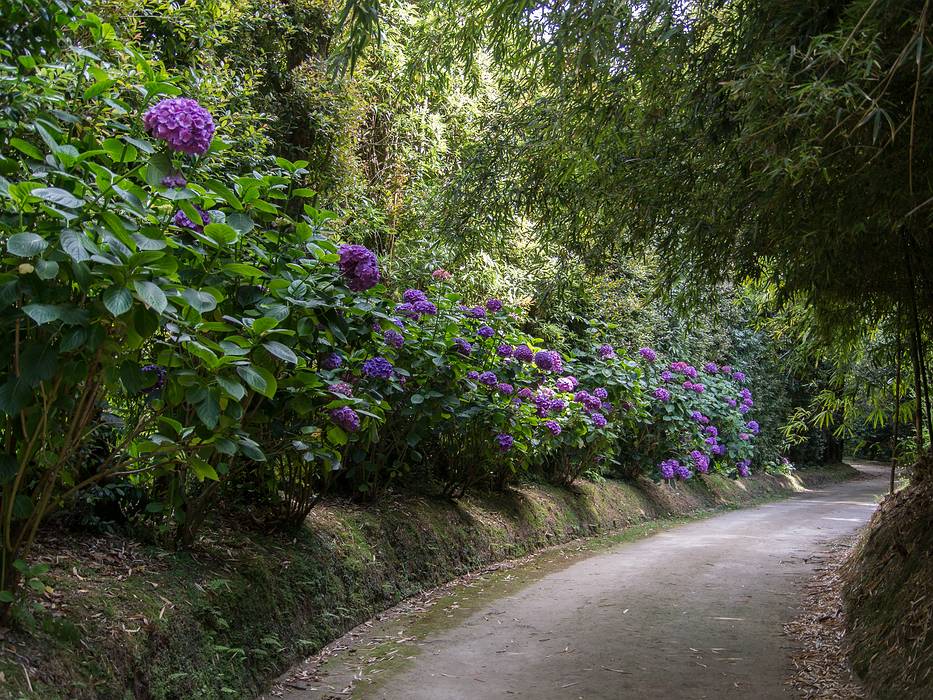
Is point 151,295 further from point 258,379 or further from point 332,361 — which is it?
point 332,361

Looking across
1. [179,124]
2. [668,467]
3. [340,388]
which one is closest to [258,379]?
[179,124]

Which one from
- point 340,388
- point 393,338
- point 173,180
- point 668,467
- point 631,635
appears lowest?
point 631,635

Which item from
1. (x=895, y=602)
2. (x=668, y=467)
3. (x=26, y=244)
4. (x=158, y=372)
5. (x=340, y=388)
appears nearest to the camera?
(x=26, y=244)

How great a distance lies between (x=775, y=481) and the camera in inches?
605

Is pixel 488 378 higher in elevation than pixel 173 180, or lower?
lower

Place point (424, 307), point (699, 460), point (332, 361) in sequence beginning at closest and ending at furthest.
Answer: point (332, 361) → point (424, 307) → point (699, 460)

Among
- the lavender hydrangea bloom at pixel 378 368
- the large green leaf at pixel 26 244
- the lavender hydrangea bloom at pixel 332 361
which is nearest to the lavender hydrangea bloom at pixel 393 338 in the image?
the lavender hydrangea bloom at pixel 378 368

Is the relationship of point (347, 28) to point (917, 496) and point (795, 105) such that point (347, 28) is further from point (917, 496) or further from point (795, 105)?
point (917, 496)

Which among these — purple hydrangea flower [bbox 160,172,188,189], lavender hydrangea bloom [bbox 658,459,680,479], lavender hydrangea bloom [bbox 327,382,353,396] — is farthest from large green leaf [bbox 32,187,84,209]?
lavender hydrangea bloom [bbox 658,459,680,479]

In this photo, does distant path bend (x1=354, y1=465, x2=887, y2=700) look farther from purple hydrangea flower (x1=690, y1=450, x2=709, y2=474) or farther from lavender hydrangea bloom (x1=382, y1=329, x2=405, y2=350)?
purple hydrangea flower (x1=690, y1=450, x2=709, y2=474)

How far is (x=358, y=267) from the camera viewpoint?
359cm

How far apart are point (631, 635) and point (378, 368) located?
6.96 feet

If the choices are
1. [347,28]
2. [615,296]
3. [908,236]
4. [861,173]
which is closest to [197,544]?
[861,173]

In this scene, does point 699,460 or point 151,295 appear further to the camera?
point 699,460
